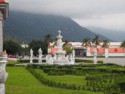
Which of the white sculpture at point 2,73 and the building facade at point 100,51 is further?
the building facade at point 100,51

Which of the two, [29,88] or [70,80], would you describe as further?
[70,80]

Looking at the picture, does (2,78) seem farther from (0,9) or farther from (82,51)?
(82,51)

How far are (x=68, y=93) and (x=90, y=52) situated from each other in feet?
342

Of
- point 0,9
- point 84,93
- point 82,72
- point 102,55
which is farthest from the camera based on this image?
point 102,55

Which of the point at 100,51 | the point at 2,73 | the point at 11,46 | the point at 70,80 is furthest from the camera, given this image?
the point at 100,51

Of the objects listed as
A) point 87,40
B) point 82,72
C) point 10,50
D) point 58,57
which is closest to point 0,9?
point 82,72

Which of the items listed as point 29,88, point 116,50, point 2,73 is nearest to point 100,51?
point 116,50

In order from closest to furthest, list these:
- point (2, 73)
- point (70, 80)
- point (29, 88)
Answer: point (2, 73) < point (29, 88) < point (70, 80)

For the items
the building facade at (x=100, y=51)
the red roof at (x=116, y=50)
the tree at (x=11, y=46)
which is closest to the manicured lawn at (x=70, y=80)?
the tree at (x=11, y=46)

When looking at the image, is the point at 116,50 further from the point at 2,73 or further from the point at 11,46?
the point at 2,73

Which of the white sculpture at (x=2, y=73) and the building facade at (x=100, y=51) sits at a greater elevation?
the building facade at (x=100, y=51)

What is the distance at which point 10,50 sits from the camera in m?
88.5

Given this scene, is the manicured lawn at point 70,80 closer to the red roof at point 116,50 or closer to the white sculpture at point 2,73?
the white sculpture at point 2,73

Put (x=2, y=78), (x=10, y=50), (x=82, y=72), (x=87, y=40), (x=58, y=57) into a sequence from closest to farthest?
(x=2, y=78) < (x=82, y=72) < (x=58, y=57) < (x=10, y=50) < (x=87, y=40)
